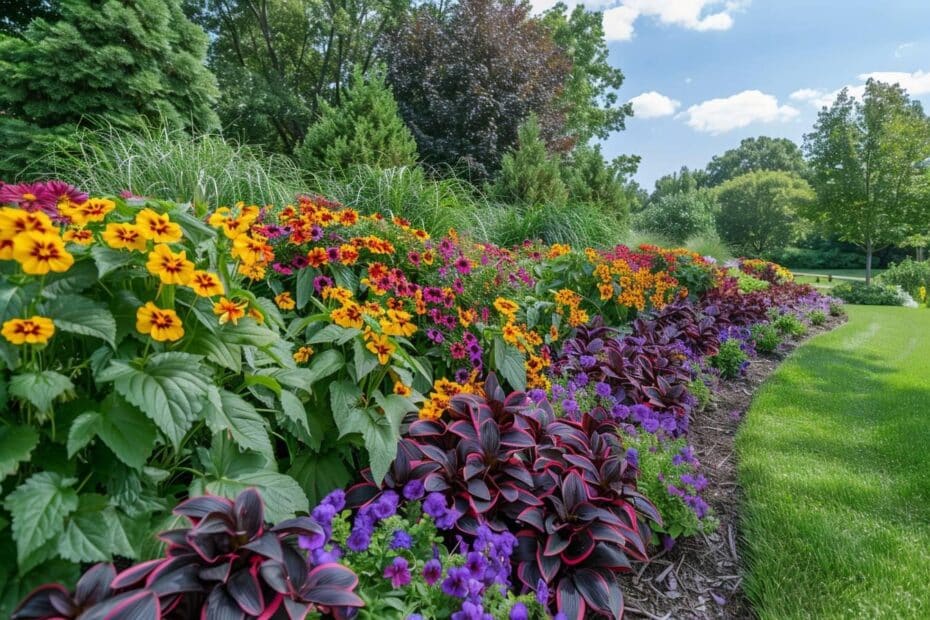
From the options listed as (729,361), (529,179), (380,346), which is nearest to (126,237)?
(380,346)

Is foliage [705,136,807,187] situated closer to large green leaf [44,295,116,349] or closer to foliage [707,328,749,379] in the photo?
foliage [707,328,749,379]

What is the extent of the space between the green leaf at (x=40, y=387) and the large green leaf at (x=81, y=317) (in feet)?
0.36

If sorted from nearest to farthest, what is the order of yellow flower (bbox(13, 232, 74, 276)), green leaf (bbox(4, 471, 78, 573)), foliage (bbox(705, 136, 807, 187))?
green leaf (bbox(4, 471, 78, 573)), yellow flower (bbox(13, 232, 74, 276)), foliage (bbox(705, 136, 807, 187))

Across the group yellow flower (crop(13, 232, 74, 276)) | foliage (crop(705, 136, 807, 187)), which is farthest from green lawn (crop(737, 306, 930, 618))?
foliage (crop(705, 136, 807, 187))

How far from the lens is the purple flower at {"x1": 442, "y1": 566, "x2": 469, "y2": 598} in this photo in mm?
1188

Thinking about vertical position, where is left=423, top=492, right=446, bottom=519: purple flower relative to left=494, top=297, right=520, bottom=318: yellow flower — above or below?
below

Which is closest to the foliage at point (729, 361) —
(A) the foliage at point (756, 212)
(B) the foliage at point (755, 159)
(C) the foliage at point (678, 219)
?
(C) the foliage at point (678, 219)

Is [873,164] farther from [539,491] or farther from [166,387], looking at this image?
[166,387]

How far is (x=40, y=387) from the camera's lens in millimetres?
1036

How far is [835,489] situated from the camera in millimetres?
2312

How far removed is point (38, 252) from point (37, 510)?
52cm

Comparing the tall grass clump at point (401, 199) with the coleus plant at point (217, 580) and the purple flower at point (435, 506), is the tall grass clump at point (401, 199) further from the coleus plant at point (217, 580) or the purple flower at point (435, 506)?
the coleus plant at point (217, 580)

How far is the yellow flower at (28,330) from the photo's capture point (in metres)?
1.01

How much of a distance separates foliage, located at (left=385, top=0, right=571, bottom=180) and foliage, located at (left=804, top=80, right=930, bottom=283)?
405 inches
